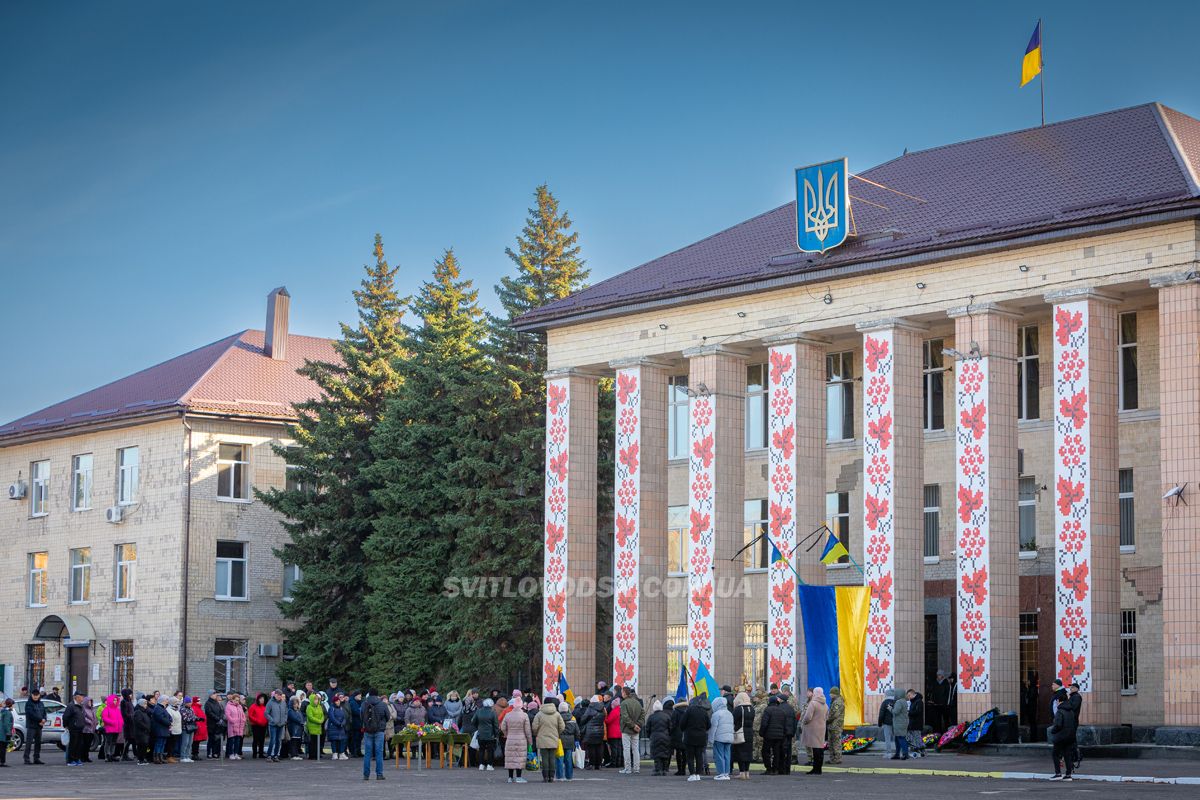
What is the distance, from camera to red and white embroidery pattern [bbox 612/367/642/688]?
39531 millimetres

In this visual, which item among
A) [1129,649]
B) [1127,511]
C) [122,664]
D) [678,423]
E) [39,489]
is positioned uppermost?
[678,423]

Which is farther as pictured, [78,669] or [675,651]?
[78,669]

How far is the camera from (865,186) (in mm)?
40312

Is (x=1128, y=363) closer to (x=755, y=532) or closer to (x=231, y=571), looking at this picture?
(x=755, y=532)

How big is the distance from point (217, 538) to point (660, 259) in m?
17.9

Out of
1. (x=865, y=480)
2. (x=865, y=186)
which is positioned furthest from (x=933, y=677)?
(x=865, y=186)

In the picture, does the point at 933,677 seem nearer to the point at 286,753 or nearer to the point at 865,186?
the point at 865,186

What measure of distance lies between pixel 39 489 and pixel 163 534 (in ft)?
27.3

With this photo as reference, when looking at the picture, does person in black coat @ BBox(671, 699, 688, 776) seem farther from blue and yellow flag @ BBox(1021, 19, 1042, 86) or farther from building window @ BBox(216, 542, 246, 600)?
building window @ BBox(216, 542, 246, 600)

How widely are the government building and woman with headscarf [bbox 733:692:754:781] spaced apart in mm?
6766

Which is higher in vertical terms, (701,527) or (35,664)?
(701,527)

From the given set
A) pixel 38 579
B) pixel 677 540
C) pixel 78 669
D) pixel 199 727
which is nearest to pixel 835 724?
pixel 199 727

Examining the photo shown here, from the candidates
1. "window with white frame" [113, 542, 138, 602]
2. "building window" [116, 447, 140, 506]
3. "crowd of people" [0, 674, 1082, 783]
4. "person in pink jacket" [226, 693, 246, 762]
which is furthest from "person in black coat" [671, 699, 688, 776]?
"building window" [116, 447, 140, 506]

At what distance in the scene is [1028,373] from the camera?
3694 centimetres
